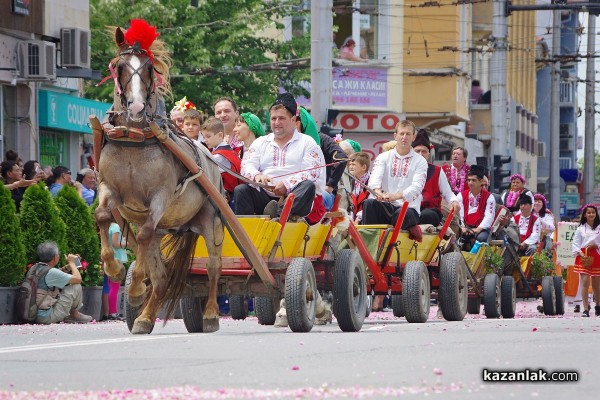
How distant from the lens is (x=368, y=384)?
32.2 ft

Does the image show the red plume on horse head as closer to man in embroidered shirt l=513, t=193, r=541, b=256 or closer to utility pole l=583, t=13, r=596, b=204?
man in embroidered shirt l=513, t=193, r=541, b=256

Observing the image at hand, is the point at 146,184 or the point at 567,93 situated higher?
the point at 567,93

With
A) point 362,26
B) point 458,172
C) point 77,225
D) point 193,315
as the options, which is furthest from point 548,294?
point 362,26

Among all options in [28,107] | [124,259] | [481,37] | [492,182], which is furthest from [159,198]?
[481,37]

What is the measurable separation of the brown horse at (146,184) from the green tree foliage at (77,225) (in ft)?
21.9

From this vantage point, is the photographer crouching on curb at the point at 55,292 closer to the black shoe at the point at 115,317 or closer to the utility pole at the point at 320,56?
the black shoe at the point at 115,317

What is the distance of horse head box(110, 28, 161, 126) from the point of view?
532 inches

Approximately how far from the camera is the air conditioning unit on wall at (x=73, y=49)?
3428 cm

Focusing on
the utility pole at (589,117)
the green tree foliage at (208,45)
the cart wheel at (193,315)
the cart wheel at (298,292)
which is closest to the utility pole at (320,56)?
the cart wheel at (193,315)

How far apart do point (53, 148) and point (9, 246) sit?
16.5 m

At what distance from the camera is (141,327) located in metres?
14.3

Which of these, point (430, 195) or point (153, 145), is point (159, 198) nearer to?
point (153, 145)

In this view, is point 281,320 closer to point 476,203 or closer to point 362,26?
point 476,203

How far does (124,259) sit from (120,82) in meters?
7.58
